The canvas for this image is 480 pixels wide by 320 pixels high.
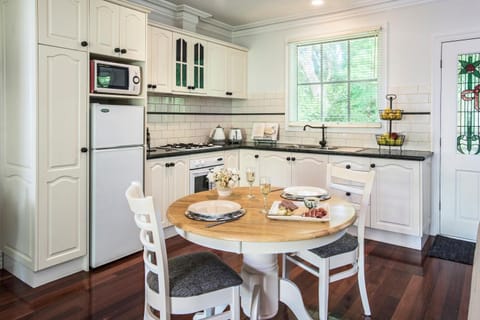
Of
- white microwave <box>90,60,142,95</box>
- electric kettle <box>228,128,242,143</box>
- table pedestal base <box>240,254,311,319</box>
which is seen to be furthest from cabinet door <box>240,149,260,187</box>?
table pedestal base <box>240,254,311,319</box>

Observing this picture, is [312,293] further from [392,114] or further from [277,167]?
[392,114]

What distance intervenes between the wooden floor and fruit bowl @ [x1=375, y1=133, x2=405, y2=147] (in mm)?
1226

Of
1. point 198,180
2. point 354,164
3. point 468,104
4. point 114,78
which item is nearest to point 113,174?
point 114,78

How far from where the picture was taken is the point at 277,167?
14.0ft

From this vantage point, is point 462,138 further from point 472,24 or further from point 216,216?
point 216,216

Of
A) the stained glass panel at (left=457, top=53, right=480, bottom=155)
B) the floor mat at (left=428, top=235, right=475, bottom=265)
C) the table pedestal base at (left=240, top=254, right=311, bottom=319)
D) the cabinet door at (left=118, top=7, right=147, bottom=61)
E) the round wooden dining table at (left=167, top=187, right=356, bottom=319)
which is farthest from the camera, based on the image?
the stained glass panel at (left=457, top=53, right=480, bottom=155)

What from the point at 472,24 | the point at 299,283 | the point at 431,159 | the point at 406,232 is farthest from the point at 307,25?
the point at 299,283

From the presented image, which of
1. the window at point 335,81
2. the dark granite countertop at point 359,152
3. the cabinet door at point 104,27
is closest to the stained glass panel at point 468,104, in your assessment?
the dark granite countertop at point 359,152

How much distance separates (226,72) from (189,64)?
0.71 m

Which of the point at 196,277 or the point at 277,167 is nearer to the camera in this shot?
the point at 196,277

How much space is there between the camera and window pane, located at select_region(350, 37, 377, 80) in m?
4.19

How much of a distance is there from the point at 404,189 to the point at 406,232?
413 mm

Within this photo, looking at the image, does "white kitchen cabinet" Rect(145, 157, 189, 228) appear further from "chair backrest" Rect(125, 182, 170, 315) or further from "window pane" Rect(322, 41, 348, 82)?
"window pane" Rect(322, 41, 348, 82)

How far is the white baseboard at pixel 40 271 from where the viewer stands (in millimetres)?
2699
